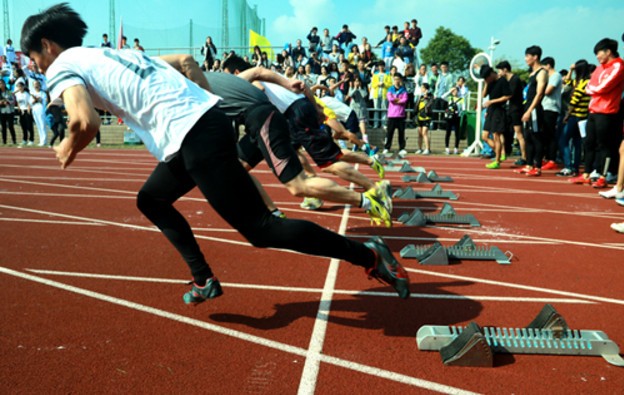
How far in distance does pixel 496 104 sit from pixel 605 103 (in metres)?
3.34

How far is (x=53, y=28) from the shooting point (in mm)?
2549

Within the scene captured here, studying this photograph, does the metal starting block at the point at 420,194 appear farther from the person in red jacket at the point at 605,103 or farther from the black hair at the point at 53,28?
the black hair at the point at 53,28

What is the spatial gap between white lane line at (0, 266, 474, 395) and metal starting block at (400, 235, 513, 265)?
5.78 ft

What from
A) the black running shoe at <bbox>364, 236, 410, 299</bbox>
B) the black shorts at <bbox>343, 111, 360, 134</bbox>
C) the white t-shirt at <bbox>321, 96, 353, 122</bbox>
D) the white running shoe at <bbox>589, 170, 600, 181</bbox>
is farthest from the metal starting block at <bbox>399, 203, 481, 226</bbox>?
the black shorts at <bbox>343, 111, 360, 134</bbox>

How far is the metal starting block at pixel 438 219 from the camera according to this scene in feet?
18.1

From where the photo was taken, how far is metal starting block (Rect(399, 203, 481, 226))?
5531 mm

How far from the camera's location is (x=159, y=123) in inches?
102

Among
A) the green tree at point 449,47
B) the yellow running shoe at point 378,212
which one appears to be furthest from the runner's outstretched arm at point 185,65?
the green tree at point 449,47

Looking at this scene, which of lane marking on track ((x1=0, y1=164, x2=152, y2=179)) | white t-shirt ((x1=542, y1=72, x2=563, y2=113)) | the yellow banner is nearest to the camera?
white t-shirt ((x1=542, y1=72, x2=563, y2=113))

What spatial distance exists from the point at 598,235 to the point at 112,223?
5112mm

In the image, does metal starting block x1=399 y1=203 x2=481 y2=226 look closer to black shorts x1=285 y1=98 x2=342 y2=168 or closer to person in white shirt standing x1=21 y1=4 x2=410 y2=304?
black shorts x1=285 y1=98 x2=342 y2=168

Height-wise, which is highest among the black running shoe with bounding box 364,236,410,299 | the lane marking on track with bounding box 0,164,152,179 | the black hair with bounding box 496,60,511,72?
the black hair with bounding box 496,60,511,72

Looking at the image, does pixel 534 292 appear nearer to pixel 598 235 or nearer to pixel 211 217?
pixel 598 235

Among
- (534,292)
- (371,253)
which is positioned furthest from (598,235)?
(371,253)
